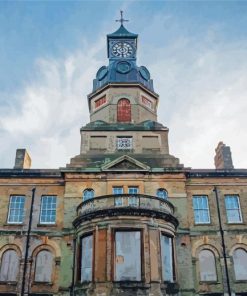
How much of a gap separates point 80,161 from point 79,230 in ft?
19.4

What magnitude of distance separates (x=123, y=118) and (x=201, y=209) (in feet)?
32.8

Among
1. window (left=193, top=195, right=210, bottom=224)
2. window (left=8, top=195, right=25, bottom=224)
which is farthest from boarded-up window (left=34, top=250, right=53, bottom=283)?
window (left=193, top=195, right=210, bottom=224)

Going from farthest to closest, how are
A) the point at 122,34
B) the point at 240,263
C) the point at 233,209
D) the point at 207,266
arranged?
1. the point at 122,34
2. the point at 233,209
3. the point at 240,263
4. the point at 207,266

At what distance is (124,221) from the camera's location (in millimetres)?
20297

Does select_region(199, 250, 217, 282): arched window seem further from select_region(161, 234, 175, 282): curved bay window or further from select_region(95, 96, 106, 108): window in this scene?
select_region(95, 96, 106, 108): window

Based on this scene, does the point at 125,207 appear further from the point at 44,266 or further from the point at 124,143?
→ the point at 124,143

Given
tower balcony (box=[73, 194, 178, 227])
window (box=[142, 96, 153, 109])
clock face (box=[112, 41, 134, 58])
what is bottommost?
tower balcony (box=[73, 194, 178, 227])

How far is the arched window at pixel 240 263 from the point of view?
22672 mm

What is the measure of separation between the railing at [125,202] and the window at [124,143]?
663 cm

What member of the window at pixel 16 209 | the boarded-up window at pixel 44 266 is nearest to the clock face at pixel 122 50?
the window at pixel 16 209

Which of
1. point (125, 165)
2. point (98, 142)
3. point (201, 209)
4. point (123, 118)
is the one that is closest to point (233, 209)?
point (201, 209)

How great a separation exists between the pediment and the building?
71 mm

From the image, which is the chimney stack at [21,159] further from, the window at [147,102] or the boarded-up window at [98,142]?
the window at [147,102]

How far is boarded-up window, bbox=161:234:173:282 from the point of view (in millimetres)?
20234
